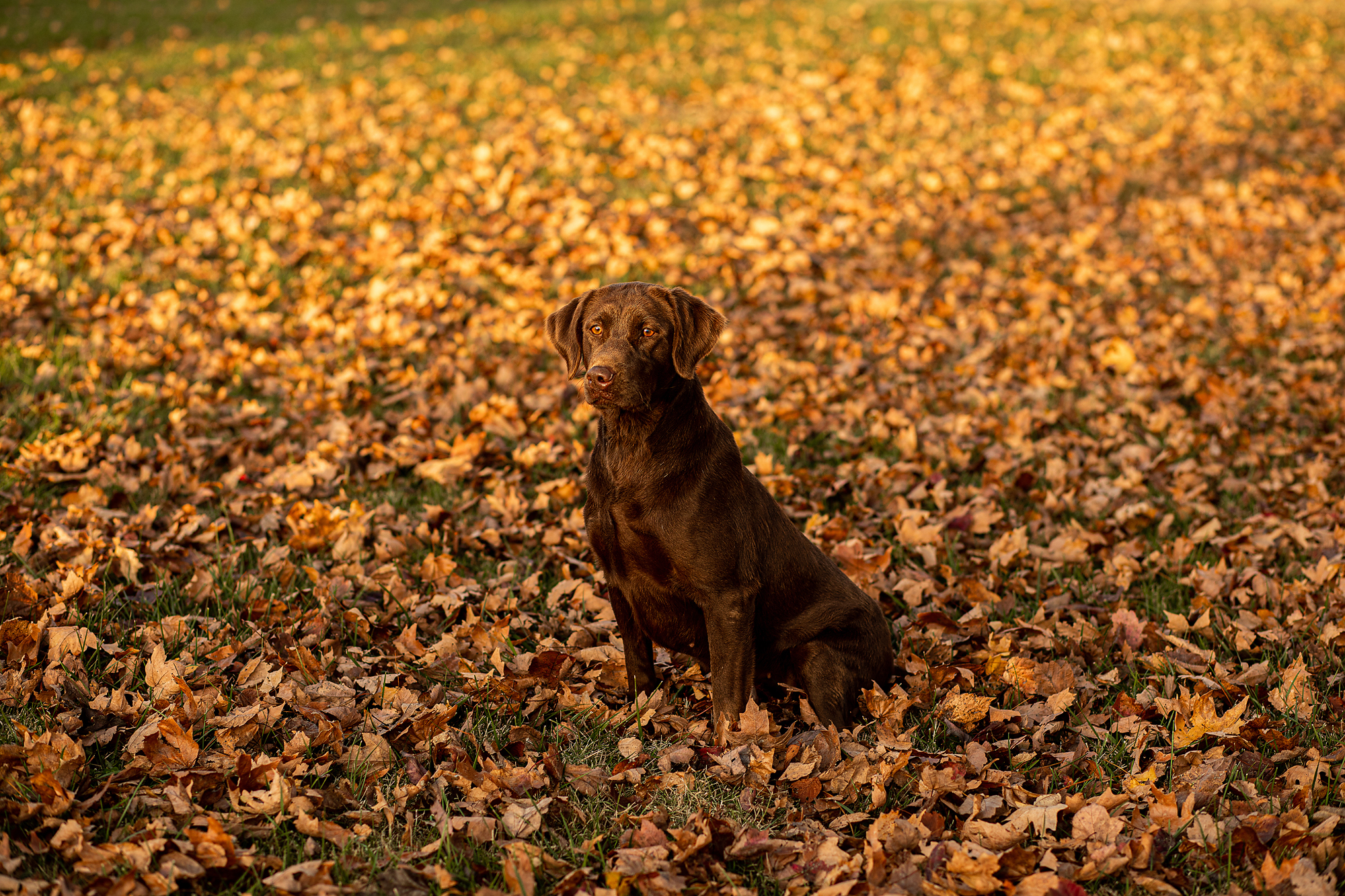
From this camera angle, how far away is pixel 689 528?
371 cm

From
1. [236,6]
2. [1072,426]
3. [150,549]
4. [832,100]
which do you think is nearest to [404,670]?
[150,549]

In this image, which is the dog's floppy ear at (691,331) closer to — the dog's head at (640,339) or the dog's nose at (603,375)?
the dog's head at (640,339)

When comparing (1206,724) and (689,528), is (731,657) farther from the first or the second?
(1206,724)

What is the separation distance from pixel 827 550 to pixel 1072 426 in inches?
97.8

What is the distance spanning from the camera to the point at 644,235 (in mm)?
9906

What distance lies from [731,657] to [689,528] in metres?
0.53

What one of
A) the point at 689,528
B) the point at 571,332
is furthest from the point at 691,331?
the point at 689,528

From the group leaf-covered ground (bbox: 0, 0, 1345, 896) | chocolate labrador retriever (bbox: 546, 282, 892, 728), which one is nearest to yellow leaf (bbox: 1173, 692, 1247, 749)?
leaf-covered ground (bbox: 0, 0, 1345, 896)

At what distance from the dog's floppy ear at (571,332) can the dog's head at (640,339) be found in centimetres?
5

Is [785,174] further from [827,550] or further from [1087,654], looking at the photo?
[1087,654]

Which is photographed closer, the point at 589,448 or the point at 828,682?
the point at 828,682

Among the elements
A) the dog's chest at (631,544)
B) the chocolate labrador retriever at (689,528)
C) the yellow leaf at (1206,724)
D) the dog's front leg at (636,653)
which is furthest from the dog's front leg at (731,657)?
the yellow leaf at (1206,724)

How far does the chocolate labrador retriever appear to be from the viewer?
372cm

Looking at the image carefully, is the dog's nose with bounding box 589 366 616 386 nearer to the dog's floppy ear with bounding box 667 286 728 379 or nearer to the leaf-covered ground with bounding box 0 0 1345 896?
the dog's floppy ear with bounding box 667 286 728 379
